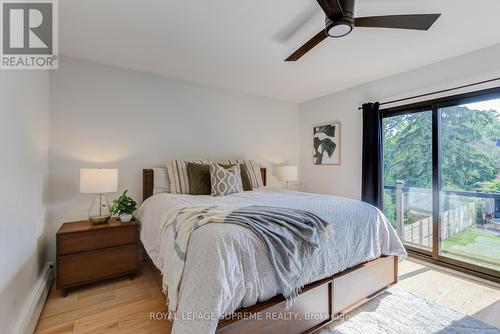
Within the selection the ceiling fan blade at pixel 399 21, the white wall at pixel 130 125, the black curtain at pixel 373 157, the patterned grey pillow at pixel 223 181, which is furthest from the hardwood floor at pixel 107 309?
the black curtain at pixel 373 157

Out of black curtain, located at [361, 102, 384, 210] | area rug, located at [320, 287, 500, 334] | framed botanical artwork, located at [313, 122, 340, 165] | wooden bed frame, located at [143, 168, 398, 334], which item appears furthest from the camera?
framed botanical artwork, located at [313, 122, 340, 165]

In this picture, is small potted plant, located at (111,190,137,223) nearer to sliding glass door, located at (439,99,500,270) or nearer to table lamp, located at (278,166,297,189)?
table lamp, located at (278,166,297,189)

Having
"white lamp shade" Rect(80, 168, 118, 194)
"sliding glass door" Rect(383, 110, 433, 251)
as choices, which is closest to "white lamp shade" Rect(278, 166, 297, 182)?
"sliding glass door" Rect(383, 110, 433, 251)

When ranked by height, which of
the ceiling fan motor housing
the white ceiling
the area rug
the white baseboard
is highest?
the white ceiling

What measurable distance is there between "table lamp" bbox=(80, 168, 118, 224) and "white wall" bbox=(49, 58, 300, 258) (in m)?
0.34

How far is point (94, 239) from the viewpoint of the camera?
2170mm

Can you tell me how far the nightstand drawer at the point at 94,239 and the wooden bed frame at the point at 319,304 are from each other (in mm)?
1545

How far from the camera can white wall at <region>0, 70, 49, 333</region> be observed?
1346 mm

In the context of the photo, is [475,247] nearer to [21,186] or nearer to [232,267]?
[232,267]

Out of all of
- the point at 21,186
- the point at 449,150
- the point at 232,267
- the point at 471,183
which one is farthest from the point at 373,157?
the point at 21,186

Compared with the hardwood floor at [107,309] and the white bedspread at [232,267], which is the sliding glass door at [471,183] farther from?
the hardwood floor at [107,309]

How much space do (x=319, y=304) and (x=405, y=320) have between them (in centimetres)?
73

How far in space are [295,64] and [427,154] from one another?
1.99m

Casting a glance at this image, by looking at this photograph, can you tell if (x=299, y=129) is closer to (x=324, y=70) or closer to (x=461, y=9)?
(x=324, y=70)
